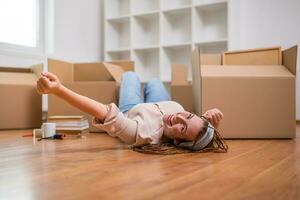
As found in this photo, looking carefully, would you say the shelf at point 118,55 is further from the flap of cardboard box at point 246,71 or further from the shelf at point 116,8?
the flap of cardboard box at point 246,71

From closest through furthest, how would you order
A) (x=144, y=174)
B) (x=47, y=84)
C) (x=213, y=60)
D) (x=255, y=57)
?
(x=144, y=174)
(x=47, y=84)
(x=255, y=57)
(x=213, y=60)

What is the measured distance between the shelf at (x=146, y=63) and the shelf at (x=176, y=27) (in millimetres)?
194

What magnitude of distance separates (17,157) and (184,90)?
51.5 inches

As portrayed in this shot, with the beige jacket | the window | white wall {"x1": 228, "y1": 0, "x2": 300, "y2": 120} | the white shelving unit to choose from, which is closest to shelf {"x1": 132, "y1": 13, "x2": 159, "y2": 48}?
the white shelving unit

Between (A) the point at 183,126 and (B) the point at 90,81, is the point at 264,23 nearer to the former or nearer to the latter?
(B) the point at 90,81

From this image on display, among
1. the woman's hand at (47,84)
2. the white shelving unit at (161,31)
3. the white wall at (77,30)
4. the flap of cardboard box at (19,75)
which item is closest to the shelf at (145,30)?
the white shelving unit at (161,31)

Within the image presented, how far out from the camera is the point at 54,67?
2168mm

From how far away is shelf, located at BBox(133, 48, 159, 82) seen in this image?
334 centimetres

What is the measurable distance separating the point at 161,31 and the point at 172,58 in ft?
0.96

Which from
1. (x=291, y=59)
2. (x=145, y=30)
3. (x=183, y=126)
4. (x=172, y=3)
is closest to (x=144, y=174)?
(x=183, y=126)

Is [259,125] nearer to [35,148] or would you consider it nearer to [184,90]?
[184,90]

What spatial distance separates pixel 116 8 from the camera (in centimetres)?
347

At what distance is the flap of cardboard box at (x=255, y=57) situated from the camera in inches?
75.0

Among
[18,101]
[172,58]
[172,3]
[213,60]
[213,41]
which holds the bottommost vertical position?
[18,101]
